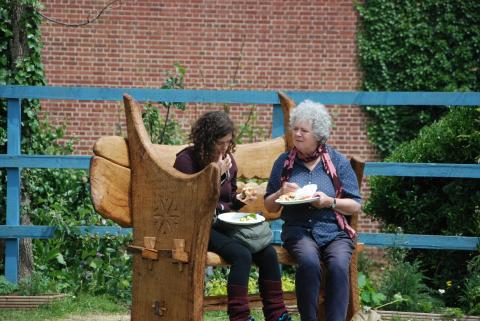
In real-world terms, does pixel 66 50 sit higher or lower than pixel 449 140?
higher

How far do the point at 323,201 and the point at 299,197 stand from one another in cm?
13

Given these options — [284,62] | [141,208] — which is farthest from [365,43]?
[141,208]

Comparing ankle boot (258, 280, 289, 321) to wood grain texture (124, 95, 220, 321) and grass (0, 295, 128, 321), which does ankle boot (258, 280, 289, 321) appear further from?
grass (0, 295, 128, 321)

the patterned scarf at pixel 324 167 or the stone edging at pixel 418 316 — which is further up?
the patterned scarf at pixel 324 167

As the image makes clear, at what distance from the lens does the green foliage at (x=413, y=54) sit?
1239 centimetres

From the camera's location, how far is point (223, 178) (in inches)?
195

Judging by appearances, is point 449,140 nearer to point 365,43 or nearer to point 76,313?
point 76,313

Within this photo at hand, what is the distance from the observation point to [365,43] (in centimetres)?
1258

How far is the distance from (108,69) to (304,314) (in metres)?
8.38

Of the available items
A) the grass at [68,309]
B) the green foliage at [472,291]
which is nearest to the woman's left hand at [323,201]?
the green foliage at [472,291]

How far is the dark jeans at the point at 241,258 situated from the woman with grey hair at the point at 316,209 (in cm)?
12

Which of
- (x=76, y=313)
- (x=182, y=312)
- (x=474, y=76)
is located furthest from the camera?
(x=474, y=76)

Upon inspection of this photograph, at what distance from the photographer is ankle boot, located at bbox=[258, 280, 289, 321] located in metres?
4.68

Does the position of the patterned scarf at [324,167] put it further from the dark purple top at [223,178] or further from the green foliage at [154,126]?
the green foliage at [154,126]
